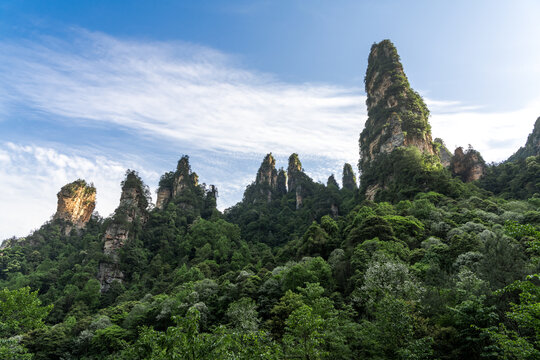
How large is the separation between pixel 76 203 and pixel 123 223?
5363 cm

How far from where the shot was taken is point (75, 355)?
36469 mm

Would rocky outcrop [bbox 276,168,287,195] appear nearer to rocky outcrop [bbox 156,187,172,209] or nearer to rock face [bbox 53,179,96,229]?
rocky outcrop [bbox 156,187,172,209]

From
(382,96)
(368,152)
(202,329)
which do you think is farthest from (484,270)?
(382,96)

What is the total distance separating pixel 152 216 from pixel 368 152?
7305 centimetres

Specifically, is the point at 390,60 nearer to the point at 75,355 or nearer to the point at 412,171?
the point at 412,171

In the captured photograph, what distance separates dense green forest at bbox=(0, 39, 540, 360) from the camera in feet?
51.2

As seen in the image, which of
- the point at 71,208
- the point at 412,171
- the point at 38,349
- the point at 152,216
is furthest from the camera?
the point at 71,208

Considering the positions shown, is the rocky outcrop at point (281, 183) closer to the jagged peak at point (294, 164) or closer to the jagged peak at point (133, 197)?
the jagged peak at point (294, 164)

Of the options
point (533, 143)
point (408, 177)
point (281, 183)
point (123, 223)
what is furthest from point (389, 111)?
point (123, 223)

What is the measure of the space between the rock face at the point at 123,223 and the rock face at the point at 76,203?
3995 centimetres

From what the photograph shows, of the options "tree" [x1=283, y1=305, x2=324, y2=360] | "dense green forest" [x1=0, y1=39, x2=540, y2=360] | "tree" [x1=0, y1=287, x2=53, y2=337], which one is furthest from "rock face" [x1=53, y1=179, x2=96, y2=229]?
"tree" [x1=283, y1=305, x2=324, y2=360]

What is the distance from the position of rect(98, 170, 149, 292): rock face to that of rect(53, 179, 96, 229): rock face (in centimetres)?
3995

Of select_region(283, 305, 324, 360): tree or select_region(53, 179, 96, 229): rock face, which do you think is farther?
select_region(53, 179, 96, 229): rock face

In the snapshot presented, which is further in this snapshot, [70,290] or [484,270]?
[70,290]
